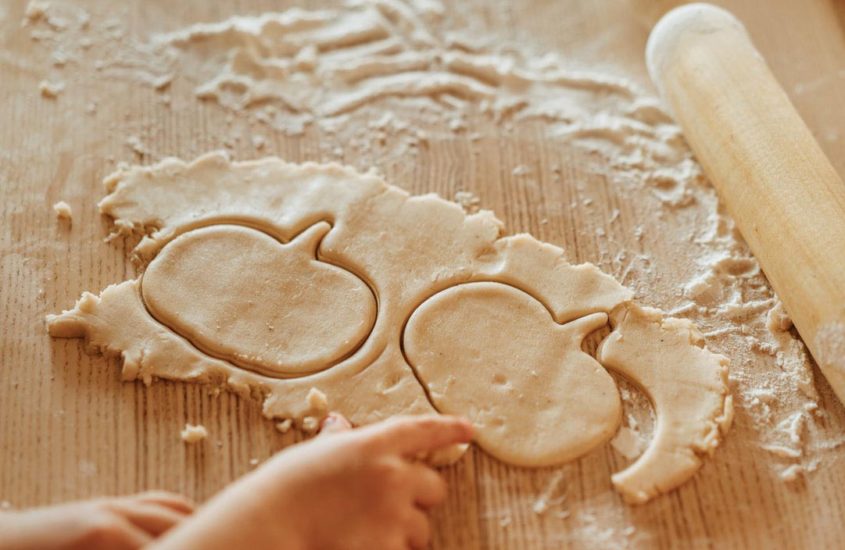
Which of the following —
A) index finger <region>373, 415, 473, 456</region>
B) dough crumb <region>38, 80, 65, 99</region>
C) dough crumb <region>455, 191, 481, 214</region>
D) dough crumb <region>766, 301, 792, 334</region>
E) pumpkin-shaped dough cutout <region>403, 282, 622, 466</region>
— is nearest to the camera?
index finger <region>373, 415, 473, 456</region>

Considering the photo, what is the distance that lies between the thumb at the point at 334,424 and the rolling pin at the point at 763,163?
69cm

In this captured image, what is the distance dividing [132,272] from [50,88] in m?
0.50

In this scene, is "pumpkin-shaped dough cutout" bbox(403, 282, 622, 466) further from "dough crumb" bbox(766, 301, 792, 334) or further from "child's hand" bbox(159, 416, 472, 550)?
"dough crumb" bbox(766, 301, 792, 334)

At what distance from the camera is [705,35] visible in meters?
1.53

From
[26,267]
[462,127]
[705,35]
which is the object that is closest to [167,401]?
[26,267]

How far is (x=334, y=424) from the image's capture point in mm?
1159

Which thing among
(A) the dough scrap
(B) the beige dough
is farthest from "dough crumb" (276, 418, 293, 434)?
(A) the dough scrap

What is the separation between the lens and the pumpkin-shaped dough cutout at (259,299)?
1247mm

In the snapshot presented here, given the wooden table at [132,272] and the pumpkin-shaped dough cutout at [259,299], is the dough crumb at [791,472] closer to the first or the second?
the wooden table at [132,272]

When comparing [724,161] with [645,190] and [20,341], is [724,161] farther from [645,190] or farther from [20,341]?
[20,341]

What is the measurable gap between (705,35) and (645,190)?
298 mm

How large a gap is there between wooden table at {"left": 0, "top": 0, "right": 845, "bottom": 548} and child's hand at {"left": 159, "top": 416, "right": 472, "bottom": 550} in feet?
0.28

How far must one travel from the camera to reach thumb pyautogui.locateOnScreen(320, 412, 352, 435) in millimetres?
1150

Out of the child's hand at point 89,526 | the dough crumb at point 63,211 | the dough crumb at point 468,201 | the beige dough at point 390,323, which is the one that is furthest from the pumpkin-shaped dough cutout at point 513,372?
the dough crumb at point 63,211
